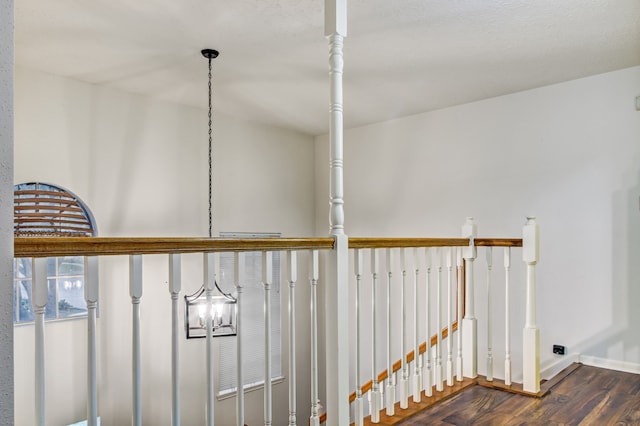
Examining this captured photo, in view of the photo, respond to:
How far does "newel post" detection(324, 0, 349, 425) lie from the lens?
197 cm

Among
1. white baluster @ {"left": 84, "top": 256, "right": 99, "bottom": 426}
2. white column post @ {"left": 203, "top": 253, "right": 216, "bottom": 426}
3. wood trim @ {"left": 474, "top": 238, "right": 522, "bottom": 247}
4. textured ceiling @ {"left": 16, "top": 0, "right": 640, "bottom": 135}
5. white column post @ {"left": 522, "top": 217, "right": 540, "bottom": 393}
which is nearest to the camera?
white baluster @ {"left": 84, "top": 256, "right": 99, "bottom": 426}

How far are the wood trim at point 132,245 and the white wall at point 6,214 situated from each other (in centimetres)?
33

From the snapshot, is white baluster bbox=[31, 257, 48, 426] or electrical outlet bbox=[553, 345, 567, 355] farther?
electrical outlet bbox=[553, 345, 567, 355]

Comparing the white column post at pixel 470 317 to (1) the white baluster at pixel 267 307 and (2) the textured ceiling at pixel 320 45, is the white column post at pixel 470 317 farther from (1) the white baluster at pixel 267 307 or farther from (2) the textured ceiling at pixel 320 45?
(1) the white baluster at pixel 267 307

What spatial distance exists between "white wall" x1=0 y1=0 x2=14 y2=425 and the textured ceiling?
199 centimetres

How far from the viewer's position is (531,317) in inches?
113

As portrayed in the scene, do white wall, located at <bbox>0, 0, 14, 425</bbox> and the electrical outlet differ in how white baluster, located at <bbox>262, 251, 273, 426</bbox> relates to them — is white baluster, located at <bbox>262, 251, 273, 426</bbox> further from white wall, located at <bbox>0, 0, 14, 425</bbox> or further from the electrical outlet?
the electrical outlet

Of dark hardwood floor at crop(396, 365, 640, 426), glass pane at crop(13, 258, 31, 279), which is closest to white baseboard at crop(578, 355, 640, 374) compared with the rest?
dark hardwood floor at crop(396, 365, 640, 426)

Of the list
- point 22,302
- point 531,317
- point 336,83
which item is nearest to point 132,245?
point 336,83

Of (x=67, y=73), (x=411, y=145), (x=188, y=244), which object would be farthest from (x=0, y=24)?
(x=411, y=145)

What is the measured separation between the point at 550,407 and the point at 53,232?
3937mm

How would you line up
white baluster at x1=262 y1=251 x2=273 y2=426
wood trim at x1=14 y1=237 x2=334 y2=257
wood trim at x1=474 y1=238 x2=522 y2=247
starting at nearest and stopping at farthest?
wood trim at x1=14 y1=237 x2=334 y2=257, white baluster at x1=262 y1=251 x2=273 y2=426, wood trim at x1=474 y1=238 x2=522 y2=247

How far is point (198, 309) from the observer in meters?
3.41

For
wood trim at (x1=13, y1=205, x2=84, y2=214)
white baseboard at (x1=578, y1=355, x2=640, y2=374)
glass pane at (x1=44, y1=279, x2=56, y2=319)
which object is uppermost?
wood trim at (x1=13, y1=205, x2=84, y2=214)
